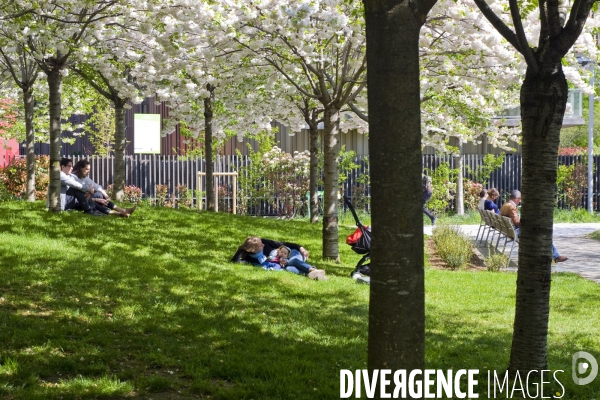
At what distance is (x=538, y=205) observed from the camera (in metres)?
5.77

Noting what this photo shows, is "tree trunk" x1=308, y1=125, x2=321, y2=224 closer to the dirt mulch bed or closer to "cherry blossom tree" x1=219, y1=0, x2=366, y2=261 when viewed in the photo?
the dirt mulch bed

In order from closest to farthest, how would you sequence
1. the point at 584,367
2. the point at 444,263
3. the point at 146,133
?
the point at 584,367
the point at 444,263
the point at 146,133

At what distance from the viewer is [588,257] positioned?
15977mm

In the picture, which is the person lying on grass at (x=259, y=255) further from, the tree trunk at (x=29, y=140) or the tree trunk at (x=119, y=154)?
the tree trunk at (x=29, y=140)

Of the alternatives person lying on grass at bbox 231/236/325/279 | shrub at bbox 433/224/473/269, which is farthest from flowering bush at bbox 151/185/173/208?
person lying on grass at bbox 231/236/325/279

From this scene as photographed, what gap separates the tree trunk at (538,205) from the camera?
5.76m

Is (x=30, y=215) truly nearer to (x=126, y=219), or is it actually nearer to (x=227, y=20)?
(x=126, y=219)

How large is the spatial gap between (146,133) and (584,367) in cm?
2006

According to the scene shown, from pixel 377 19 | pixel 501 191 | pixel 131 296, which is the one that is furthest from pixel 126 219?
pixel 501 191

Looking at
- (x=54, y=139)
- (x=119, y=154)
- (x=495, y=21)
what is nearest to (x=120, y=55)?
(x=54, y=139)

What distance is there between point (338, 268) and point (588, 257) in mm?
6461

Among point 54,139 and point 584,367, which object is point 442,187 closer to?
point 54,139

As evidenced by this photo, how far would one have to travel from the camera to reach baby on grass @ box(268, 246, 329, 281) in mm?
10803

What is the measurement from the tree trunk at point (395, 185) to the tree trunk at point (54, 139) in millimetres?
10864
